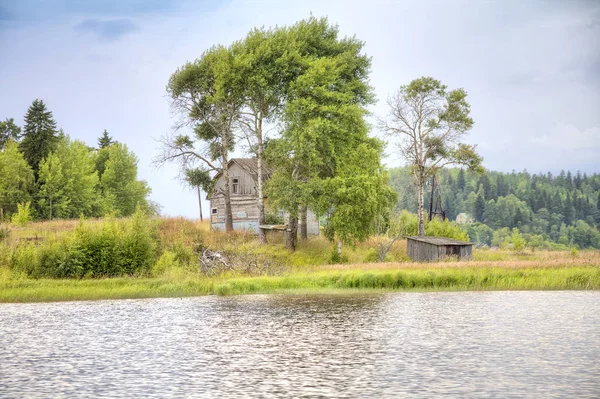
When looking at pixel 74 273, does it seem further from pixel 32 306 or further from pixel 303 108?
pixel 303 108

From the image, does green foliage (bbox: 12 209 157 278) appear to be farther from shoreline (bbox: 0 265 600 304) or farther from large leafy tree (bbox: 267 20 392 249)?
large leafy tree (bbox: 267 20 392 249)

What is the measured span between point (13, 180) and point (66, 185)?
20.2ft

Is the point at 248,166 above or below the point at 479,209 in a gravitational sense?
above

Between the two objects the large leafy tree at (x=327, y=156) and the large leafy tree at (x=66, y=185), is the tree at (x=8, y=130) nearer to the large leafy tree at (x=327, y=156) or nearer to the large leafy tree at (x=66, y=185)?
the large leafy tree at (x=66, y=185)

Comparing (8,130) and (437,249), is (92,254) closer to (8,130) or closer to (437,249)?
(437,249)

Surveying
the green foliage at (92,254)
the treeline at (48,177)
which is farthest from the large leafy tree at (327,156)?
the treeline at (48,177)

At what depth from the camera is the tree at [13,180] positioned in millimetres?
72438

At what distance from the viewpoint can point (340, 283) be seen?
36.6m

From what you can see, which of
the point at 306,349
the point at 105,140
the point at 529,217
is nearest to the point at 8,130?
the point at 105,140

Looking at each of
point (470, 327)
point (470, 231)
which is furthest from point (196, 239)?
point (470, 231)

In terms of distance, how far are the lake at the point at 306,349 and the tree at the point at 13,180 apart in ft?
157

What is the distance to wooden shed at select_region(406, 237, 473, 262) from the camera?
50.7m

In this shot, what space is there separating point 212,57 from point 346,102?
39.1ft

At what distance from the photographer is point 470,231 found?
152 metres
